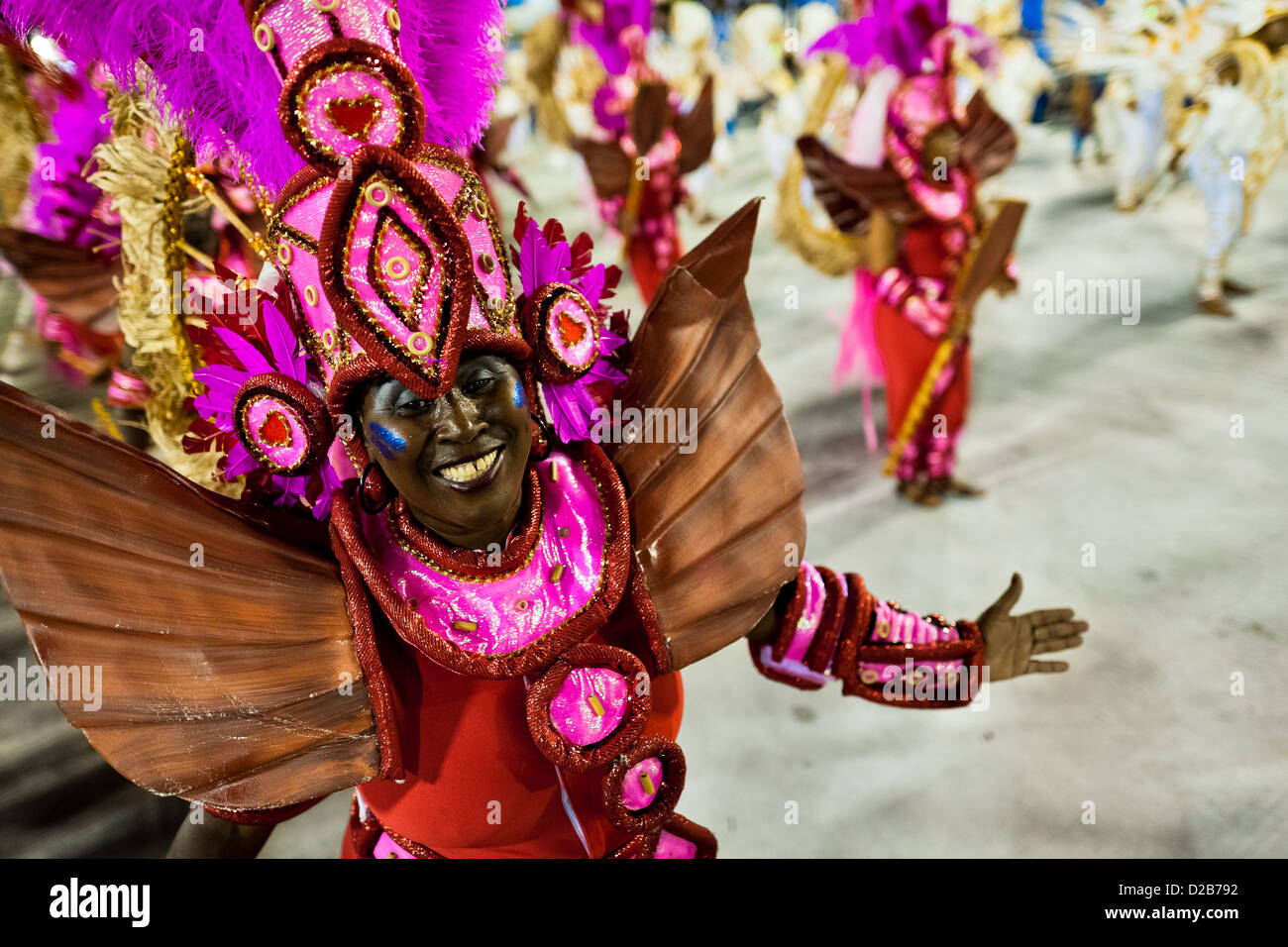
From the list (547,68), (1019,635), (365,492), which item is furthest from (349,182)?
(547,68)

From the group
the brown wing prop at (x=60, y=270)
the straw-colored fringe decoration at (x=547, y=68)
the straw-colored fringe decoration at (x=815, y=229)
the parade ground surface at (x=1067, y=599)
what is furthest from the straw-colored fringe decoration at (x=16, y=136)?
the straw-colored fringe decoration at (x=547, y=68)

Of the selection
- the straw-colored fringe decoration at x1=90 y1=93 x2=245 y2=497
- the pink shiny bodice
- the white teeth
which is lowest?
the pink shiny bodice

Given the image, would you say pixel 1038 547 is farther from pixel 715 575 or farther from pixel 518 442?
pixel 518 442

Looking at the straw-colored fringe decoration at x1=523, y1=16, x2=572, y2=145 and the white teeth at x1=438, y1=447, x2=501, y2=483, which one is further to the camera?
the straw-colored fringe decoration at x1=523, y1=16, x2=572, y2=145

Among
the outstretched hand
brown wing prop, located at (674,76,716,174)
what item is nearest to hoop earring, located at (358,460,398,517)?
the outstretched hand

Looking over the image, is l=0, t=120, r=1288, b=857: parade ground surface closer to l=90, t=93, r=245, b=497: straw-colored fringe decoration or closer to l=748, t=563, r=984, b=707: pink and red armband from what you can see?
l=748, t=563, r=984, b=707: pink and red armband

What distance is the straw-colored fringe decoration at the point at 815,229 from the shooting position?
407 centimetres

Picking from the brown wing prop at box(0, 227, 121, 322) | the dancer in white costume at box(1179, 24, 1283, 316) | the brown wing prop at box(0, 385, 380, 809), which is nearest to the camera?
the brown wing prop at box(0, 385, 380, 809)

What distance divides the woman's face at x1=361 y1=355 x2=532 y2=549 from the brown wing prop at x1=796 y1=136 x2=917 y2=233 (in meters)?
2.45

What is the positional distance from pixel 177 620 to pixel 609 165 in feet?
12.3

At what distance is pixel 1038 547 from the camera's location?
3365 millimetres

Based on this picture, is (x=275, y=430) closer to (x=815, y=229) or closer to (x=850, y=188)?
(x=850, y=188)

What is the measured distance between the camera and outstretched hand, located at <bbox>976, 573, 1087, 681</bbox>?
159 centimetres
